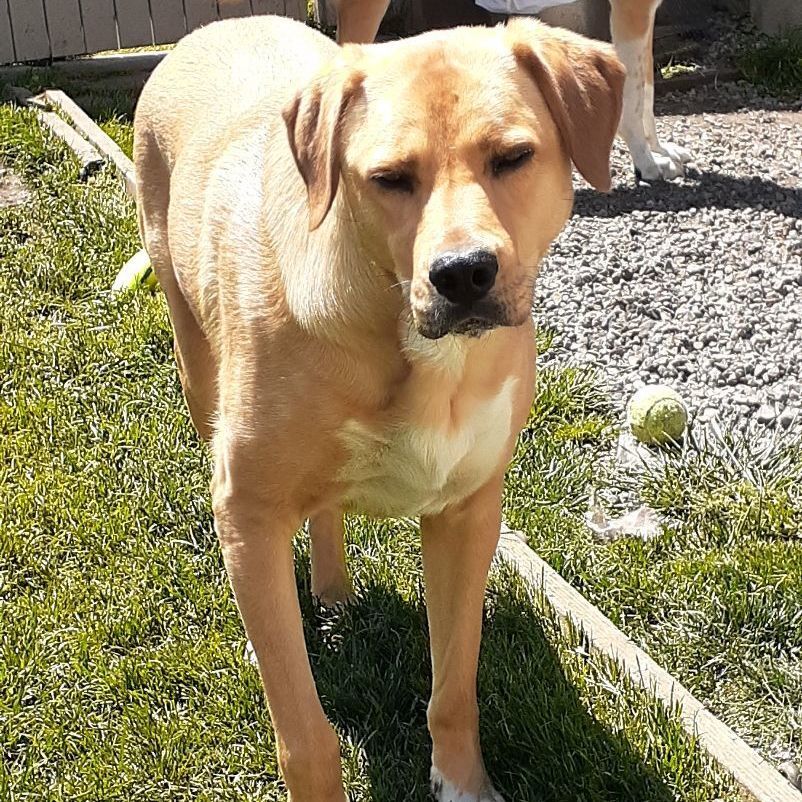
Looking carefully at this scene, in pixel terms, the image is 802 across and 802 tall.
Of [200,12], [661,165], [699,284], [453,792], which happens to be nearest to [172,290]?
[453,792]

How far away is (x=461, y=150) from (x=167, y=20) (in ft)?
22.6

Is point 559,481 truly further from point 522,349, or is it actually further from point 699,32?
point 699,32

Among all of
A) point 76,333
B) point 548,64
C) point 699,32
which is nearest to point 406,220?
point 548,64

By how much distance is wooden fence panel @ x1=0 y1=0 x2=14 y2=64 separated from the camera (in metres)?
8.23

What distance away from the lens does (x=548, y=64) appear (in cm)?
256

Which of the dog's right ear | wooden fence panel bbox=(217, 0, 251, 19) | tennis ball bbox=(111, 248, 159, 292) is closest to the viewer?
the dog's right ear

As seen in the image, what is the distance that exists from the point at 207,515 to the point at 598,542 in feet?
4.04

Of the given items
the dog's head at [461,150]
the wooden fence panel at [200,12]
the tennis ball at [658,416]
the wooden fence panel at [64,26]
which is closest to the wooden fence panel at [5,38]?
the wooden fence panel at [64,26]

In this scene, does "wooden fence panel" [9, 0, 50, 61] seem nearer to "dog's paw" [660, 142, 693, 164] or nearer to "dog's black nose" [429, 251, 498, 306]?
"dog's paw" [660, 142, 693, 164]

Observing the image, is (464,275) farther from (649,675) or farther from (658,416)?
(658,416)

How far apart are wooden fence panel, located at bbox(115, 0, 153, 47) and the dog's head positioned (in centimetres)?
645

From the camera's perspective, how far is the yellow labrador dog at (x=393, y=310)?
94.0 inches

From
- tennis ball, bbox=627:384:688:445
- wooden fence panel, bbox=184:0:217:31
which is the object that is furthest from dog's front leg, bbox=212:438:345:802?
wooden fence panel, bbox=184:0:217:31

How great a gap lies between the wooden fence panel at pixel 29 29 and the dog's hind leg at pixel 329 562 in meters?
5.87
